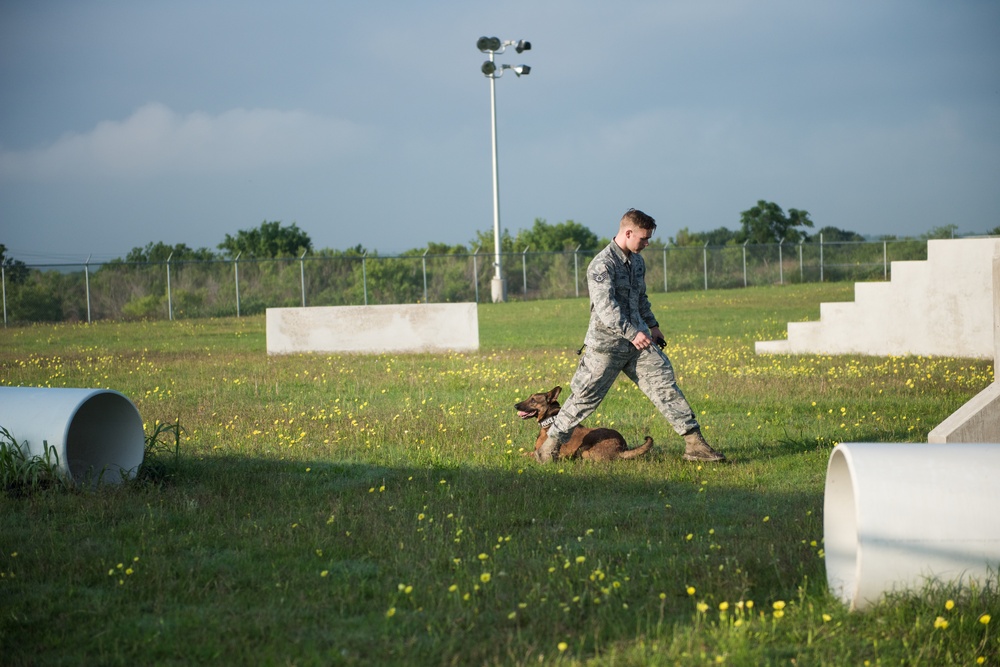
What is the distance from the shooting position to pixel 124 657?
405cm

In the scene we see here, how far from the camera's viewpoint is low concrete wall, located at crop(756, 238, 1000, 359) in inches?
583

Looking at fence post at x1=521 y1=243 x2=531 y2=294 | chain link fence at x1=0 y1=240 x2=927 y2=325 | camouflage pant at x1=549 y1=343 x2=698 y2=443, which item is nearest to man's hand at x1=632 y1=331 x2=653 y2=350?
camouflage pant at x1=549 y1=343 x2=698 y2=443

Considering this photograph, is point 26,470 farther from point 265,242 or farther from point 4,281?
point 265,242

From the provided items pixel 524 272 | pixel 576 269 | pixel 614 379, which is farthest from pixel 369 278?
pixel 614 379

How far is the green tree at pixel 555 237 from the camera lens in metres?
62.8

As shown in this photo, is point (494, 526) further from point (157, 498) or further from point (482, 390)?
point (482, 390)

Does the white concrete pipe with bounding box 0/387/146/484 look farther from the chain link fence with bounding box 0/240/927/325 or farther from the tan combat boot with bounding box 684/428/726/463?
the chain link fence with bounding box 0/240/927/325

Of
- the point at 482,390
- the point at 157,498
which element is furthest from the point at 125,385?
the point at 157,498

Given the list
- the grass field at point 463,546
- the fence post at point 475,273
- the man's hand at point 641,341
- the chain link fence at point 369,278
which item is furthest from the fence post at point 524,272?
the man's hand at point 641,341

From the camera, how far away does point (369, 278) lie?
1516 inches

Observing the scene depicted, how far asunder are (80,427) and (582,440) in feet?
12.8

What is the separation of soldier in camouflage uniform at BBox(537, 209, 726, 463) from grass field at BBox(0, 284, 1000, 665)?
0.32m

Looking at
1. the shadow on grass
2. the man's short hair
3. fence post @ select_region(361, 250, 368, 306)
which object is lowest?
the shadow on grass

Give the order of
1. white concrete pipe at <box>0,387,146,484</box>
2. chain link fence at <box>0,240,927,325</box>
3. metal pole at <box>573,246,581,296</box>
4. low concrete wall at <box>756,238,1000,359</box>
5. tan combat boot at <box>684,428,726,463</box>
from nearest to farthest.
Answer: white concrete pipe at <box>0,387,146,484</box> → tan combat boot at <box>684,428,726,463</box> → low concrete wall at <box>756,238,1000,359</box> → chain link fence at <box>0,240,927,325</box> → metal pole at <box>573,246,581,296</box>
